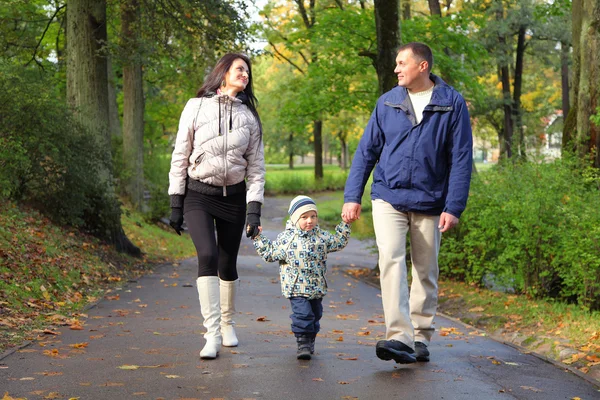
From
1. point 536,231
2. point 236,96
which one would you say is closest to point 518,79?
point 536,231

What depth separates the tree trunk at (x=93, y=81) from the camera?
53.9 ft

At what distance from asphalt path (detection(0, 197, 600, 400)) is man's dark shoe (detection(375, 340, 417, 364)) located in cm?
10

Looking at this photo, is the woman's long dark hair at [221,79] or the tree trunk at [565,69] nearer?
the woman's long dark hair at [221,79]

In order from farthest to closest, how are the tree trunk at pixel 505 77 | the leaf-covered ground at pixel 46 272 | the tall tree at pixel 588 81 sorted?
the tree trunk at pixel 505 77 → the tall tree at pixel 588 81 → the leaf-covered ground at pixel 46 272

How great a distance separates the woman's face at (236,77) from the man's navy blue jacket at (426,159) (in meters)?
1.21

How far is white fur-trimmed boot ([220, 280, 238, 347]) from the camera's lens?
7.26 metres

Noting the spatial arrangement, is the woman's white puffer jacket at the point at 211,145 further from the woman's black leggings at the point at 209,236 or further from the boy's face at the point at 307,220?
the boy's face at the point at 307,220

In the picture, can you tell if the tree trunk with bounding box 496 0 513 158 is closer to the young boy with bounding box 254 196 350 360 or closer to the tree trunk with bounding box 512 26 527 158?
the tree trunk with bounding box 512 26 527 158

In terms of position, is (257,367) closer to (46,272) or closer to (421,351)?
(421,351)

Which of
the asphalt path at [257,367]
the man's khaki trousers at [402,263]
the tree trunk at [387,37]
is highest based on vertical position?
the tree trunk at [387,37]

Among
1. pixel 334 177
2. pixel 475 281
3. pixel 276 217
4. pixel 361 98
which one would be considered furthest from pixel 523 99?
pixel 475 281

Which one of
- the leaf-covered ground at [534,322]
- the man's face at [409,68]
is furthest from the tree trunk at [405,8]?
the man's face at [409,68]

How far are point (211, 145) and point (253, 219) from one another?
66 cm

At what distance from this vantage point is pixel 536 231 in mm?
10727
